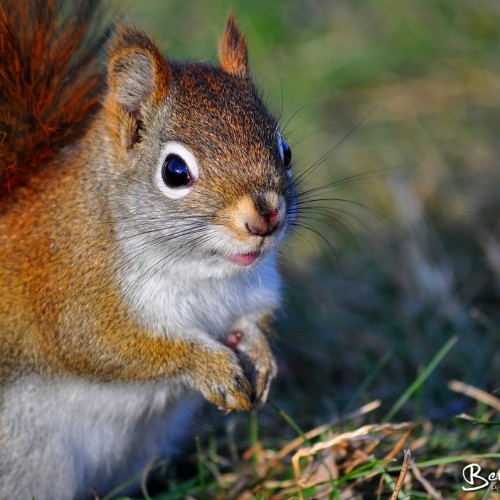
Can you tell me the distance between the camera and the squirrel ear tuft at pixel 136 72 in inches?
82.6

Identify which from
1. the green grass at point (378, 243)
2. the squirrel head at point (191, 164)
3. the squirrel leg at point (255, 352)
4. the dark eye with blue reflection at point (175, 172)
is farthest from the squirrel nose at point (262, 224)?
the squirrel leg at point (255, 352)

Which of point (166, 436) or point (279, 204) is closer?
point (279, 204)

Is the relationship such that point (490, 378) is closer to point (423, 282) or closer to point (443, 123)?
point (423, 282)

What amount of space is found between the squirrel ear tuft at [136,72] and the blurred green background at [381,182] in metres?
0.33

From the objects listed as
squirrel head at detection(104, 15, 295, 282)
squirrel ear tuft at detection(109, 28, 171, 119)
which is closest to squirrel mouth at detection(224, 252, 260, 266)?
squirrel head at detection(104, 15, 295, 282)

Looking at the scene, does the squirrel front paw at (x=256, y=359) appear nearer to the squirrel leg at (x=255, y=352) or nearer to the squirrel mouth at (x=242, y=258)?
the squirrel leg at (x=255, y=352)

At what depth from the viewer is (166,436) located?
251cm

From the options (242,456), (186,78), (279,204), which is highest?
(186,78)

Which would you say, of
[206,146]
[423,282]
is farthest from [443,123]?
[206,146]

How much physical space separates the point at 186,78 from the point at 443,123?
2386mm

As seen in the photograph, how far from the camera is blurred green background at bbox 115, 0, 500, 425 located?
3062 mm

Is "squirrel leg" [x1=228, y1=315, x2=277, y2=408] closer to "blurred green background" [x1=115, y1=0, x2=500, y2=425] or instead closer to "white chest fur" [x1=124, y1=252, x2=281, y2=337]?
"white chest fur" [x1=124, y1=252, x2=281, y2=337]

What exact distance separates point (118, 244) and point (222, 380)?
419mm

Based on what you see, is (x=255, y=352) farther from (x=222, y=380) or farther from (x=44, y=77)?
(x=44, y=77)
